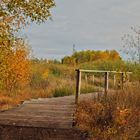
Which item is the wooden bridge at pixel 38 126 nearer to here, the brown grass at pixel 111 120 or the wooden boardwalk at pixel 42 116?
the wooden boardwalk at pixel 42 116

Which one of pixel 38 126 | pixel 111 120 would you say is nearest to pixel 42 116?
pixel 38 126

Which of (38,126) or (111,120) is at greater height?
(111,120)

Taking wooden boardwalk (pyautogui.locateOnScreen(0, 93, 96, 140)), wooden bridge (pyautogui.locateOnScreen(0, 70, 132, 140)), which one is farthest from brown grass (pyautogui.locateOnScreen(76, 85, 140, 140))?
wooden boardwalk (pyautogui.locateOnScreen(0, 93, 96, 140))

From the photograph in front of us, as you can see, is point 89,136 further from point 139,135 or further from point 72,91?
point 72,91

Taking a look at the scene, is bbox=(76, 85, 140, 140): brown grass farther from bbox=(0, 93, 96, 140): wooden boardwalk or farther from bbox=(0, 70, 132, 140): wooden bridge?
bbox=(0, 93, 96, 140): wooden boardwalk

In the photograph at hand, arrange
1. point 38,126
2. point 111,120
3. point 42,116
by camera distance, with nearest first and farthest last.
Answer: point 38,126 < point 111,120 < point 42,116

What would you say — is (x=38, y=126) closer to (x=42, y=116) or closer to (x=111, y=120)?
(x=42, y=116)

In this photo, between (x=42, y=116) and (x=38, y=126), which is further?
(x=42, y=116)

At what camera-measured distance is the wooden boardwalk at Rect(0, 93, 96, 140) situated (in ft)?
41.6

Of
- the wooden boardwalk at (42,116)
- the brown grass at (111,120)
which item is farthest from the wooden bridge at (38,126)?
the brown grass at (111,120)

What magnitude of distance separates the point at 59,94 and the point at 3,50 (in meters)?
10.4

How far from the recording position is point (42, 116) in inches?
563

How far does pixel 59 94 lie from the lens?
82.1 ft

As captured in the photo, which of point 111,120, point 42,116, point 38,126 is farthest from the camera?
point 42,116
